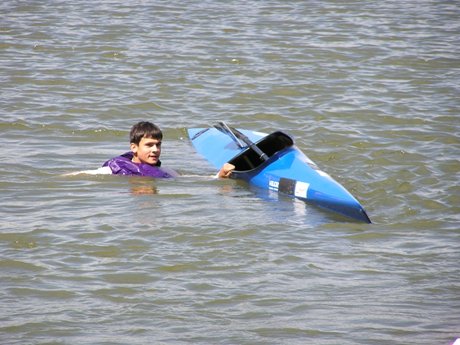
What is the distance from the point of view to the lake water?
5039 millimetres

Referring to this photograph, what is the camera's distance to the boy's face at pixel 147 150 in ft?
24.9

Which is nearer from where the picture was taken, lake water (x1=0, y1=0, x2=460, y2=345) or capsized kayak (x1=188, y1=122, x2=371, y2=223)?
lake water (x1=0, y1=0, x2=460, y2=345)

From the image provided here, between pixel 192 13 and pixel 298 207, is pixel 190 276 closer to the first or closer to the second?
pixel 298 207

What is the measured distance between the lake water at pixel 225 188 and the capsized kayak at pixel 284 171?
13 cm

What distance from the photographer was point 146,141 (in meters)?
7.57

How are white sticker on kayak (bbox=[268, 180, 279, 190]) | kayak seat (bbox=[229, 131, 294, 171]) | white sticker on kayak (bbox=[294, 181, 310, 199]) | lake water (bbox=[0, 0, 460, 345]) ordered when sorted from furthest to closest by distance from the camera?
kayak seat (bbox=[229, 131, 294, 171]) < white sticker on kayak (bbox=[268, 180, 279, 190]) < white sticker on kayak (bbox=[294, 181, 310, 199]) < lake water (bbox=[0, 0, 460, 345])

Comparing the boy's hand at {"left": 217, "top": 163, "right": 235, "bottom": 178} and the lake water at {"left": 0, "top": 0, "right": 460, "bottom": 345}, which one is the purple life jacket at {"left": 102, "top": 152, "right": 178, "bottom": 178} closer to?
the lake water at {"left": 0, "top": 0, "right": 460, "bottom": 345}

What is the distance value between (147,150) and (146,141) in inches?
3.8

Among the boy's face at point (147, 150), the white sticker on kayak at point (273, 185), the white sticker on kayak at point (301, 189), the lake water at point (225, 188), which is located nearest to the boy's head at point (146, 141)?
the boy's face at point (147, 150)

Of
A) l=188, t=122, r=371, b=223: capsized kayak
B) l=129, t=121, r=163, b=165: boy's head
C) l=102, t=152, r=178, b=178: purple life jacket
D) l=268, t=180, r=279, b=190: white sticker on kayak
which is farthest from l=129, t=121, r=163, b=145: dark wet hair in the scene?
l=268, t=180, r=279, b=190: white sticker on kayak

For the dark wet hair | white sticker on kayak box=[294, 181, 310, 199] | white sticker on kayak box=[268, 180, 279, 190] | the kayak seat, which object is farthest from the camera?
the kayak seat

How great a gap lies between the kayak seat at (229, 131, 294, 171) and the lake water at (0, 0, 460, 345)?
24 cm

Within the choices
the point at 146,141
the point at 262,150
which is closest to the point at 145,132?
the point at 146,141

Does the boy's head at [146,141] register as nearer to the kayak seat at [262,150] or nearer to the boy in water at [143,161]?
the boy in water at [143,161]
